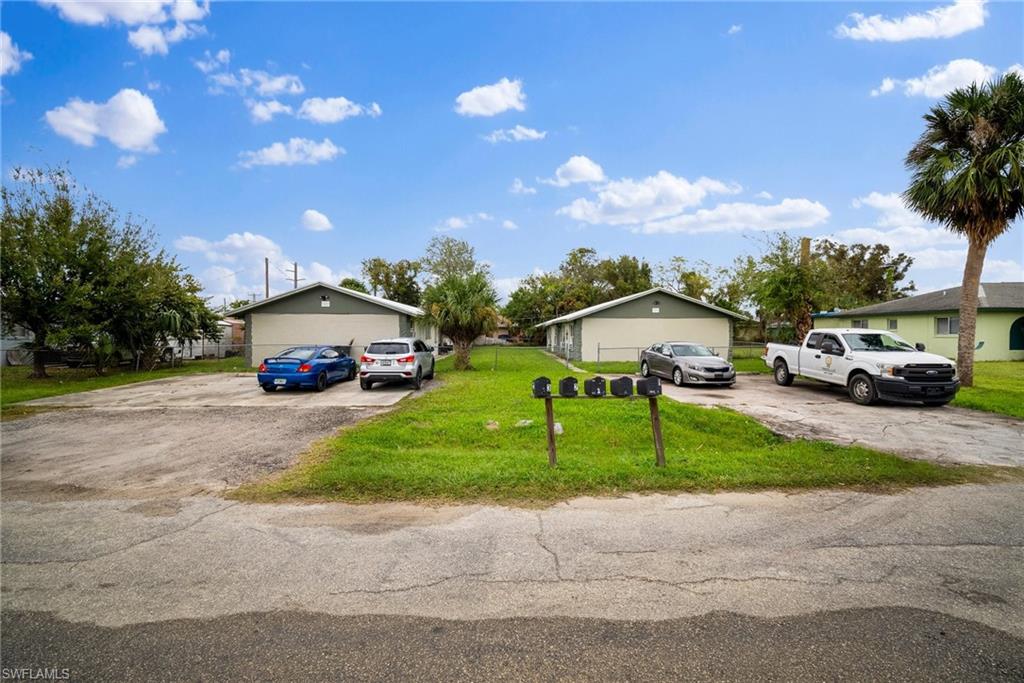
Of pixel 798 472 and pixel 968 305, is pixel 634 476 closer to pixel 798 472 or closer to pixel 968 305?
pixel 798 472

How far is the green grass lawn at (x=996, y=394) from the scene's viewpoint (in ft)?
35.5

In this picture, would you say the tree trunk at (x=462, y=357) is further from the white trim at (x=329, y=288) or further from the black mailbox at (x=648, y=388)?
the black mailbox at (x=648, y=388)

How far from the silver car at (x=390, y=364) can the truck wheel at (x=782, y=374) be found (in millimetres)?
11853

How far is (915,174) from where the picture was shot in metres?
14.9

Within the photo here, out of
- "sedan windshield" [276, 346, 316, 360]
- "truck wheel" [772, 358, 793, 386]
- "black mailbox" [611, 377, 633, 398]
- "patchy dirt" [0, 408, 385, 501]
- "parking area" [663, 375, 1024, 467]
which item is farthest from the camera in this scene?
"truck wheel" [772, 358, 793, 386]

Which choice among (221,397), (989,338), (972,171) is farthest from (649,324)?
(221,397)

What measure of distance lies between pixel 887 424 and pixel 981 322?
2404 centimetres

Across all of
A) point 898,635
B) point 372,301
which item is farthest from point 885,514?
point 372,301

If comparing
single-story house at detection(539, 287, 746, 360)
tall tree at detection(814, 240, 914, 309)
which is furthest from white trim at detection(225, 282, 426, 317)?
tall tree at detection(814, 240, 914, 309)

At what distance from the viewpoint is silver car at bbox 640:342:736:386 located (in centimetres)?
1509

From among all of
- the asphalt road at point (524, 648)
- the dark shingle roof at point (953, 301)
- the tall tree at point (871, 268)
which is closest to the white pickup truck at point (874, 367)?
the asphalt road at point (524, 648)

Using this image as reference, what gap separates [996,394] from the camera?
12.7 metres

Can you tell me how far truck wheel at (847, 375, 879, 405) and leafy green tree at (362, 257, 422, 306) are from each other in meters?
50.9

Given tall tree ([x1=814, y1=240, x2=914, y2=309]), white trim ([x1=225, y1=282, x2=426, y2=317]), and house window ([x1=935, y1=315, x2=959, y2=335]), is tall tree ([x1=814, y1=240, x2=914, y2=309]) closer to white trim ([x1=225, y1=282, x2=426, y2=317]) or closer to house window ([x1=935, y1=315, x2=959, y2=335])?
house window ([x1=935, y1=315, x2=959, y2=335])
